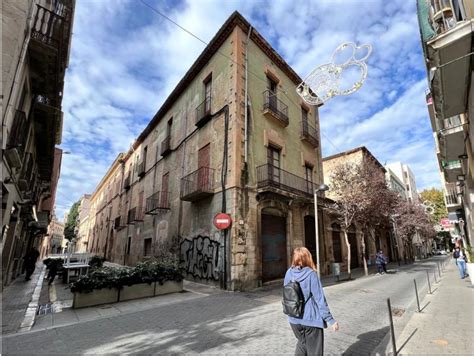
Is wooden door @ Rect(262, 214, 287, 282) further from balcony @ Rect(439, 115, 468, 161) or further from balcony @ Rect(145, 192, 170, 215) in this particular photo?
balcony @ Rect(439, 115, 468, 161)

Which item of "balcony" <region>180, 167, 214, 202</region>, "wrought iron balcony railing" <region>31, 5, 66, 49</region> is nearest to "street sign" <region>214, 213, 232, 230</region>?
"balcony" <region>180, 167, 214, 202</region>

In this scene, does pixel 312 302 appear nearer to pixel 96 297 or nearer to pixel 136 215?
pixel 96 297

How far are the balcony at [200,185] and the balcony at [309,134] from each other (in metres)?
7.05

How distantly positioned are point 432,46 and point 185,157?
40.5 feet

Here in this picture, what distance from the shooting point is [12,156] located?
273 inches

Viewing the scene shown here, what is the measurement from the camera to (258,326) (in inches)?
216

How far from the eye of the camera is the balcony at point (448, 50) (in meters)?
4.99

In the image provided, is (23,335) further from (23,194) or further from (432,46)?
(432,46)

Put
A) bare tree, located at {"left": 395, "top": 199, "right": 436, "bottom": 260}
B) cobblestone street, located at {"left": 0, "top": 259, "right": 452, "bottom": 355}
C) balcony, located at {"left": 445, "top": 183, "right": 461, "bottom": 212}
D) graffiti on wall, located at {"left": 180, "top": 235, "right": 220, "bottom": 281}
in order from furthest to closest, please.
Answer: bare tree, located at {"left": 395, "top": 199, "right": 436, "bottom": 260}
balcony, located at {"left": 445, "top": 183, "right": 461, "bottom": 212}
graffiti on wall, located at {"left": 180, "top": 235, "right": 220, "bottom": 281}
cobblestone street, located at {"left": 0, "top": 259, "right": 452, "bottom": 355}

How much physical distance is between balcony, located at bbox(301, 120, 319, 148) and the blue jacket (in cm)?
1375

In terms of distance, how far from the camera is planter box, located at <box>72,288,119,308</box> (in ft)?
23.5

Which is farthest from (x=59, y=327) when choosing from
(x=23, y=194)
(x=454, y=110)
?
(x=454, y=110)

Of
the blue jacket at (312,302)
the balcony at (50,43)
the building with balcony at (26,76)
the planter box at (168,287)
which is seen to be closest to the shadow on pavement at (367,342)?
the blue jacket at (312,302)

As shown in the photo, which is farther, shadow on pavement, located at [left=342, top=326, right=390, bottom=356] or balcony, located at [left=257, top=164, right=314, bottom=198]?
balcony, located at [left=257, top=164, right=314, bottom=198]
